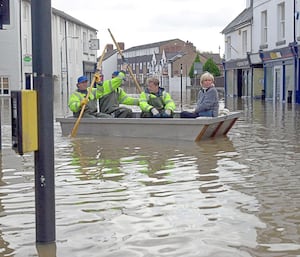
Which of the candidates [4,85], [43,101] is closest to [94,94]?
[43,101]

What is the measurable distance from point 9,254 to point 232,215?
2.26 meters

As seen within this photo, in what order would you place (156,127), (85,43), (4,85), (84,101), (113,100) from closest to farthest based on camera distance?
(156,127) → (84,101) → (113,100) → (4,85) → (85,43)

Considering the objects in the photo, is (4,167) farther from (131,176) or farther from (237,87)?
(237,87)

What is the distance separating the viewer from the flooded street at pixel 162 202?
495 centimetres

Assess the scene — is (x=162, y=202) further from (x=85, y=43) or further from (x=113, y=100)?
(x=85, y=43)

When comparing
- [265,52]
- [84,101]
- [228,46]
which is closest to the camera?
[84,101]

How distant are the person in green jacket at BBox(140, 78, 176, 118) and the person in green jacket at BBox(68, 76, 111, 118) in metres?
1.26

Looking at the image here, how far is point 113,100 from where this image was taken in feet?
47.2

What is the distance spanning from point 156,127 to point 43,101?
824 centimetres

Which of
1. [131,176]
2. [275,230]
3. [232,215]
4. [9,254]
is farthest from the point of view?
[131,176]

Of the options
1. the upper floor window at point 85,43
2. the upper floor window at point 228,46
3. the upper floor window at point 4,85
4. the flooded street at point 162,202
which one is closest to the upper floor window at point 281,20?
A: the upper floor window at point 228,46

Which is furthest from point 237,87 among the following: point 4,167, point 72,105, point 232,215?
point 232,215

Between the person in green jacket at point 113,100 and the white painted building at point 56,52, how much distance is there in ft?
70.9

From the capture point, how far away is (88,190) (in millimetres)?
7273
